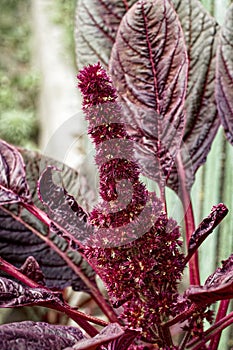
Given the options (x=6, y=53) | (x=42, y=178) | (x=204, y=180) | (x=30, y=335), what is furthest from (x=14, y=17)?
(x=30, y=335)

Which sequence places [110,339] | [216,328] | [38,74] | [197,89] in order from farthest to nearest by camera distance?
[38,74] → [197,89] → [216,328] → [110,339]

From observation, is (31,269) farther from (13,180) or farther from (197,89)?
(197,89)

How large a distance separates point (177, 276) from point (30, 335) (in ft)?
0.34

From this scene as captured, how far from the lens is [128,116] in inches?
20.5

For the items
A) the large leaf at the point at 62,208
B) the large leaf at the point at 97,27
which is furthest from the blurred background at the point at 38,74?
the large leaf at the point at 62,208

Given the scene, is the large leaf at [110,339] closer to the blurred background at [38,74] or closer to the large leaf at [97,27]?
the large leaf at [97,27]

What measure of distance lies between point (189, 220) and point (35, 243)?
0.14 m


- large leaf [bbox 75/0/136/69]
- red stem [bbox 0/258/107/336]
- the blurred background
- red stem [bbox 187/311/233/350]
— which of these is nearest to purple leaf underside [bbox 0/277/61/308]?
red stem [bbox 0/258/107/336]

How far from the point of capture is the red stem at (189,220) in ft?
1.64

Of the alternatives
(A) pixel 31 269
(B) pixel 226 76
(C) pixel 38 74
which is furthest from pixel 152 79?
(C) pixel 38 74

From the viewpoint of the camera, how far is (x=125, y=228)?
384mm

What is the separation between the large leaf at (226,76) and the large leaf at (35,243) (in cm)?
17

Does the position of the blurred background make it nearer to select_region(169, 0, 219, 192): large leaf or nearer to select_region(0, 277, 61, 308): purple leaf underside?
select_region(169, 0, 219, 192): large leaf

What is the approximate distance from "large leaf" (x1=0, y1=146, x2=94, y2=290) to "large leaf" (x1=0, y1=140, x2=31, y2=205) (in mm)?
55
